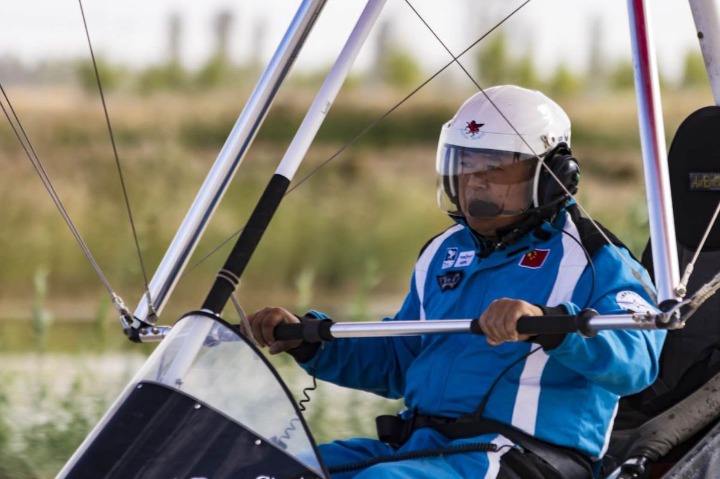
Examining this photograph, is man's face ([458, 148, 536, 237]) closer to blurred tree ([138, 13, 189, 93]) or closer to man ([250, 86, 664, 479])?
man ([250, 86, 664, 479])

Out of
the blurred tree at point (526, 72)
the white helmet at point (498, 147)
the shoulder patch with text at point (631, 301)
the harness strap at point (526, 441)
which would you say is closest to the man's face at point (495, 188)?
the white helmet at point (498, 147)

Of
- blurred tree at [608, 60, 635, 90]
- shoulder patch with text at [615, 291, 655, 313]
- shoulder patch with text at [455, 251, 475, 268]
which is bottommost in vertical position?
shoulder patch with text at [615, 291, 655, 313]

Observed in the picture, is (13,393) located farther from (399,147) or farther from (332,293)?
(399,147)

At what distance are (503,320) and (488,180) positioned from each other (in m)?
0.78

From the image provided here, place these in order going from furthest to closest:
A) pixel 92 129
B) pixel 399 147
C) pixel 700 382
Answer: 1. pixel 399 147
2. pixel 92 129
3. pixel 700 382

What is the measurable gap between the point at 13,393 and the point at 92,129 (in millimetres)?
5203

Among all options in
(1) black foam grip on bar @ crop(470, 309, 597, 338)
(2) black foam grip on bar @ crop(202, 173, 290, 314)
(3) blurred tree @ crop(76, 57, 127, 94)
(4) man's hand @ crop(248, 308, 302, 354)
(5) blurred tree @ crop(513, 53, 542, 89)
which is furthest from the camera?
(5) blurred tree @ crop(513, 53, 542, 89)

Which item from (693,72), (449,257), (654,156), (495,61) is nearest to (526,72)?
(495,61)

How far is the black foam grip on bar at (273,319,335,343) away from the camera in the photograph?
3377mm

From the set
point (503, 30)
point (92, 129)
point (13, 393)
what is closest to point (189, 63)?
point (92, 129)

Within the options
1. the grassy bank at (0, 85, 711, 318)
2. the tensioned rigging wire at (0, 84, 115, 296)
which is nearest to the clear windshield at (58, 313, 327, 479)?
the tensioned rigging wire at (0, 84, 115, 296)

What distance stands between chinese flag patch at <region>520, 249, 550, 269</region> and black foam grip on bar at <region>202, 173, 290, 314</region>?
682mm

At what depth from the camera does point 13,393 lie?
6859 millimetres

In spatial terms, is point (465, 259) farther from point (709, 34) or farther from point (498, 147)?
point (709, 34)
